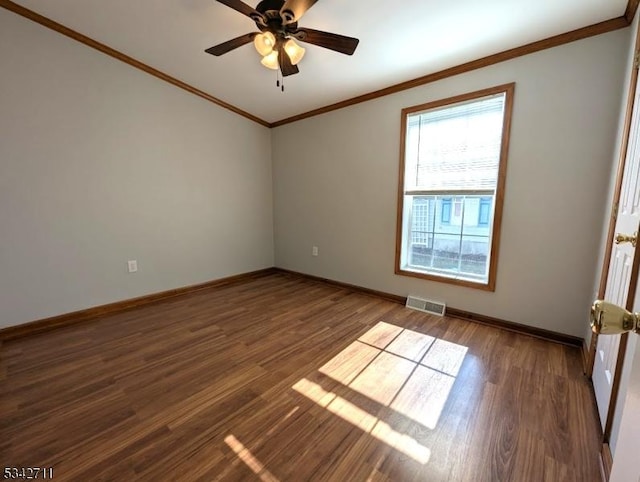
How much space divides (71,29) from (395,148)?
313 cm

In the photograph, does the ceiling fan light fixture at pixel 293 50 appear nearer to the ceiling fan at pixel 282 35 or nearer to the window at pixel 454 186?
the ceiling fan at pixel 282 35

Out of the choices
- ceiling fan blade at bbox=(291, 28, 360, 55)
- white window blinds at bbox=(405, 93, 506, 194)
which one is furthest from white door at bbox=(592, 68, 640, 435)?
ceiling fan blade at bbox=(291, 28, 360, 55)

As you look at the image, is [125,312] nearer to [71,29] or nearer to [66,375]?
[66,375]

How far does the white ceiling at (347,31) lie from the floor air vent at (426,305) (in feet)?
7.36

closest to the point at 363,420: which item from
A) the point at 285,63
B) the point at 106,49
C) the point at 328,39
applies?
the point at 328,39

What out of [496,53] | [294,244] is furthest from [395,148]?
[294,244]

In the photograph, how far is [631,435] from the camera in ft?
1.63

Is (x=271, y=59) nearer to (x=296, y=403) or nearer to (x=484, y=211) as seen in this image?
(x=484, y=211)

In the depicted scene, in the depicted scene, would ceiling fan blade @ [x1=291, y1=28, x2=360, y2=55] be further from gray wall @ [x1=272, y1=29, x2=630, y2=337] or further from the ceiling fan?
gray wall @ [x1=272, y1=29, x2=630, y2=337]

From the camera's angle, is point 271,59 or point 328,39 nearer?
point 328,39

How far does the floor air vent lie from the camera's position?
2.72 m

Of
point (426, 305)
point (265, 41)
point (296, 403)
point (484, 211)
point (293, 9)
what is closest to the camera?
point (296, 403)

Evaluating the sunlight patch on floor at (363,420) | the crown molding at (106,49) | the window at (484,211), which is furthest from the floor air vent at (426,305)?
the crown molding at (106,49)

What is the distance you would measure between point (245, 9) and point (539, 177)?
2.43 metres
